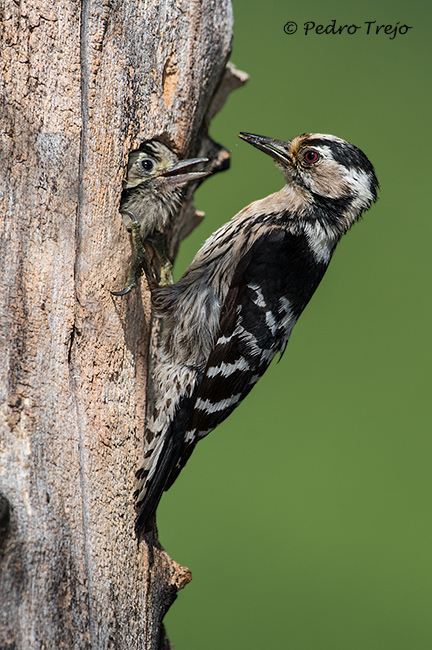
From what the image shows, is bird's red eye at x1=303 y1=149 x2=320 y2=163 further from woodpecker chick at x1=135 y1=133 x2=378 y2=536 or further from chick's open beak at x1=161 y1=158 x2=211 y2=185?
chick's open beak at x1=161 y1=158 x2=211 y2=185

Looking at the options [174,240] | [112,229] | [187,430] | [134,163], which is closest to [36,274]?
[112,229]

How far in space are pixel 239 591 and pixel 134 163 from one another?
2.72 meters

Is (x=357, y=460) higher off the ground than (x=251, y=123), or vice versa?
(x=251, y=123)

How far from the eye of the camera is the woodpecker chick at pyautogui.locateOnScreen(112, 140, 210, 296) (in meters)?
2.26

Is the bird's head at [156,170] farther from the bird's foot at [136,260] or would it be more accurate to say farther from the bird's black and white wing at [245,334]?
the bird's black and white wing at [245,334]

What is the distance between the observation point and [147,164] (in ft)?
7.58

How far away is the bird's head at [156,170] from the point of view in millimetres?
2275

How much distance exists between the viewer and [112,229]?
2.10 metres

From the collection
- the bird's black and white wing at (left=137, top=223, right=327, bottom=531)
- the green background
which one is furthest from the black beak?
the green background

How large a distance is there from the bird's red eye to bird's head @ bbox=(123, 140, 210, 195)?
1.40 ft

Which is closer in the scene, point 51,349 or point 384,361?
point 51,349

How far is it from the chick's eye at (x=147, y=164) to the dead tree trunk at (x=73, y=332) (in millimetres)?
88

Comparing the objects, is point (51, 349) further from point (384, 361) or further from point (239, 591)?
point (384, 361)

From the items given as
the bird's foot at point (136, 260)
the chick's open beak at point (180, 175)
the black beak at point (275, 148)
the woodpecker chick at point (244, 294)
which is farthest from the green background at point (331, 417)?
the bird's foot at point (136, 260)
